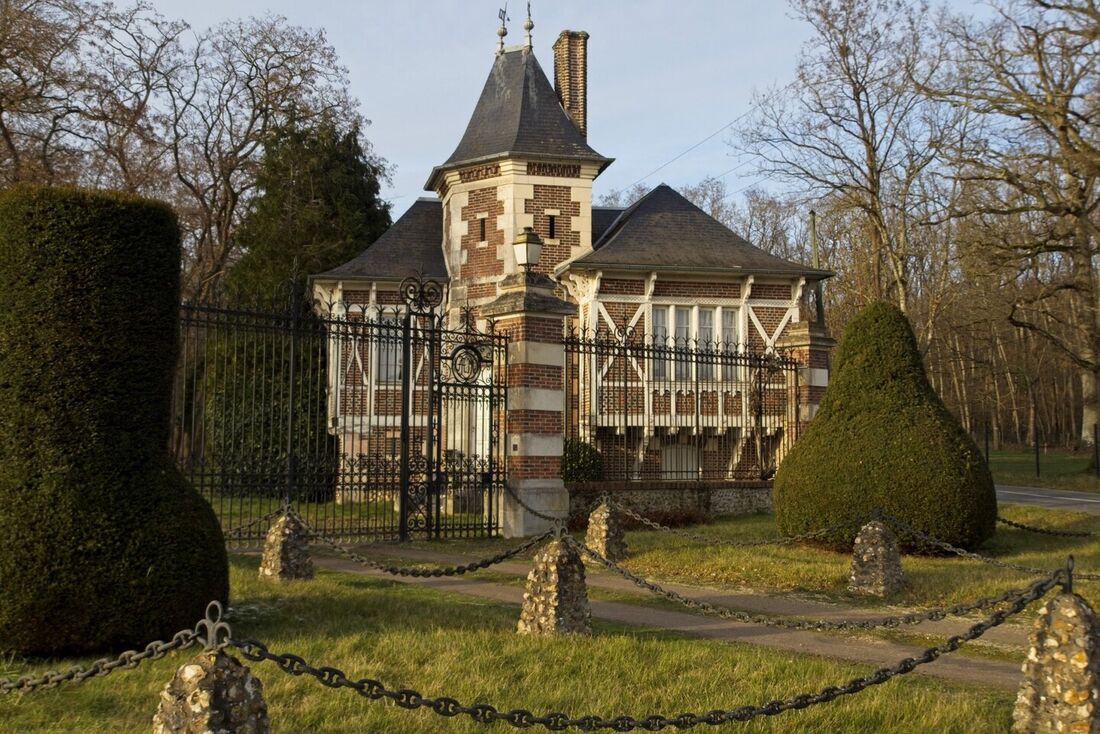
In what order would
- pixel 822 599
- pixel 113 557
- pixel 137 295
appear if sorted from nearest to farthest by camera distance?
pixel 113 557, pixel 137 295, pixel 822 599

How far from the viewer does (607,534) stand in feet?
36.1

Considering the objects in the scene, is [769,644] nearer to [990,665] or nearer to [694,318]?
[990,665]

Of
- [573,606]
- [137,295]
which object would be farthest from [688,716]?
[137,295]

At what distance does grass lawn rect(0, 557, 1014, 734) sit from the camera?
4902 mm

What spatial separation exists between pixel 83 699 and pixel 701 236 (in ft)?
62.6

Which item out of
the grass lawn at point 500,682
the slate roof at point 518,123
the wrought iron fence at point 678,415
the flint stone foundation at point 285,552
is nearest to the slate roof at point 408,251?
the slate roof at point 518,123

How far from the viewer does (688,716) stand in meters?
4.22

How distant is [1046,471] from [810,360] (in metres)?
18.6

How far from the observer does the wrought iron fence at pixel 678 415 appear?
17.1 metres

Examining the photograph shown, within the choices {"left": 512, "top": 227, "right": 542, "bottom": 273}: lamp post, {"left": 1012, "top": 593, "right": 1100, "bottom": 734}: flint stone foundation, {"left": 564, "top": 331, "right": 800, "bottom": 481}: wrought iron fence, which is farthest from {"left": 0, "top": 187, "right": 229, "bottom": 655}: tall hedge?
{"left": 564, "top": 331, "right": 800, "bottom": 481}: wrought iron fence

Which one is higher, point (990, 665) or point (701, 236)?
point (701, 236)

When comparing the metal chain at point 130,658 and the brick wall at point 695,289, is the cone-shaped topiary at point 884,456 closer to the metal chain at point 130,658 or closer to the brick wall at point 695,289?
the metal chain at point 130,658

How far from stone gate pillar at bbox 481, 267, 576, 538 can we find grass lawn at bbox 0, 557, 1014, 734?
19.0ft

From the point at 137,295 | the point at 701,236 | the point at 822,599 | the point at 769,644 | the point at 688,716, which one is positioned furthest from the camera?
the point at 701,236
